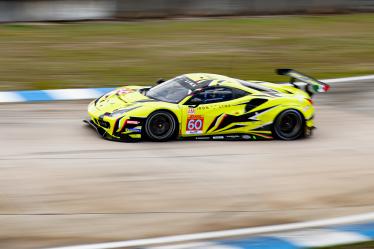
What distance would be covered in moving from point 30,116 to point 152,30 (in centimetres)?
911

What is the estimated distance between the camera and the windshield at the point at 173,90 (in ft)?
40.4

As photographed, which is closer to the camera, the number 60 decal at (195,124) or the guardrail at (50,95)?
the number 60 decal at (195,124)

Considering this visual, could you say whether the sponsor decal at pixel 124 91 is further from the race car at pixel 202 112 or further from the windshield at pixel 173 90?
the windshield at pixel 173 90

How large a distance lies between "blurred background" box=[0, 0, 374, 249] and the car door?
11.3 inches

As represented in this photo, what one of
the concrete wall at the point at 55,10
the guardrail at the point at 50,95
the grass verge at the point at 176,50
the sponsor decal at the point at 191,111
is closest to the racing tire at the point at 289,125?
the sponsor decal at the point at 191,111

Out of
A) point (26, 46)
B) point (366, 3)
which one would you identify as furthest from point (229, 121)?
point (366, 3)

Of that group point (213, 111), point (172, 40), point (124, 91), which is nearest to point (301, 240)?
point (213, 111)

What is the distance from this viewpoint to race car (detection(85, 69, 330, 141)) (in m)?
11.9

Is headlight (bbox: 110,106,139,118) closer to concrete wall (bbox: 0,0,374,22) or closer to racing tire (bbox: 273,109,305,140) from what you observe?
racing tire (bbox: 273,109,305,140)

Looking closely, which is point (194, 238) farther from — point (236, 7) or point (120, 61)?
point (236, 7)

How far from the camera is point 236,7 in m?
24.3

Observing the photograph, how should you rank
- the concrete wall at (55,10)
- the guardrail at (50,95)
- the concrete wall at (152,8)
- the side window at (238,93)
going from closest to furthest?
the side window at (238,93)
the guardrail at (50,95)
the concrete wall at (55,10)
the concrete wall at (152,8)

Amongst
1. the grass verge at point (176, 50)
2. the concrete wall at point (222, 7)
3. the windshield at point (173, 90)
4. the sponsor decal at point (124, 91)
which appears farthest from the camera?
the concrete wall at point (222, 7)

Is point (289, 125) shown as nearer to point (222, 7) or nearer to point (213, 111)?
point (213, 111)
